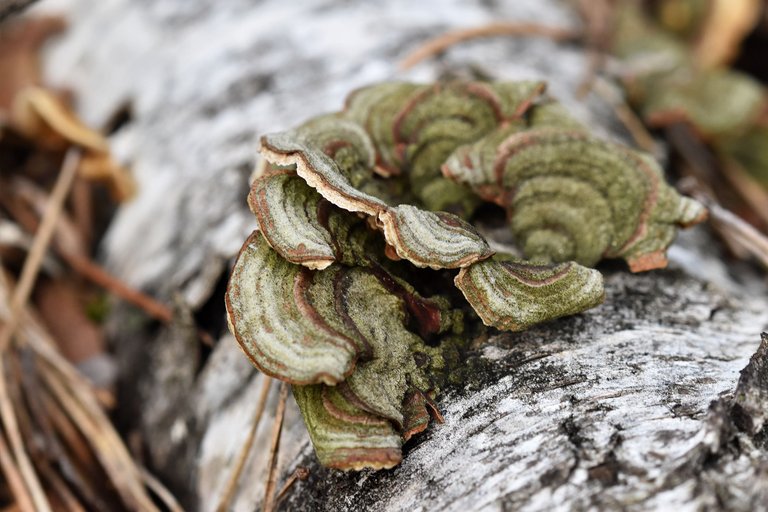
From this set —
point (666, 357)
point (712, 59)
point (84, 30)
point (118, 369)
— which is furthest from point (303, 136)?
point (712, 59)

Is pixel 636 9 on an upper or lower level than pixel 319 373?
lower

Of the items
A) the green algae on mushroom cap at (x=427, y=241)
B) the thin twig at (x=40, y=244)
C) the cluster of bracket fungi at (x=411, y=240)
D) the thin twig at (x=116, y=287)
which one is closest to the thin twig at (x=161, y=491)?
the thin twig at (x=116, y=287)

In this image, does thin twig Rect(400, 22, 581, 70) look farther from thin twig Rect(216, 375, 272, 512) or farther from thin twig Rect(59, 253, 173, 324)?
thin twig Rect(216, 375, 272, 512)

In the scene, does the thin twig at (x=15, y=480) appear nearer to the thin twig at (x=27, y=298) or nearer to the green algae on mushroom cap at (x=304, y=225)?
the thin twig at (x=27, y=298)

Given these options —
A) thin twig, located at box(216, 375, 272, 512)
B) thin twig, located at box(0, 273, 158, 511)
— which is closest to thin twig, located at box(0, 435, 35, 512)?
thin twig, located at box(0, 273, 158, 511)

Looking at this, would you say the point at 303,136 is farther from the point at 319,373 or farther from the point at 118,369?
the point at 118,369
